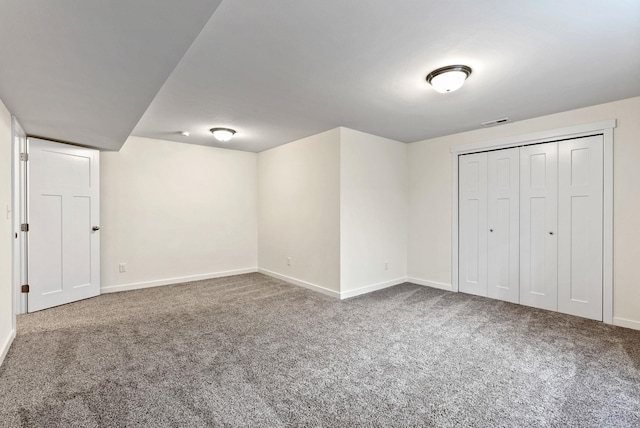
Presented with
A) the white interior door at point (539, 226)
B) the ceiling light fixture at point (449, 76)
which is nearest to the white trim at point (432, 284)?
Result: the white interior door at point (539, 226)

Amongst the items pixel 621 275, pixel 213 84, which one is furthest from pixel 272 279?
pixel 621 275

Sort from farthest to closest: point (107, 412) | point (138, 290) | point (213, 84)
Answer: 1. point (138, 290)
2. point (213, 84)
3. point (107, 412)

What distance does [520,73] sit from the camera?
2576 millimetres

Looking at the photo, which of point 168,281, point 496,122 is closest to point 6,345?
point 168,281

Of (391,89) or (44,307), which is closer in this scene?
(391,89)

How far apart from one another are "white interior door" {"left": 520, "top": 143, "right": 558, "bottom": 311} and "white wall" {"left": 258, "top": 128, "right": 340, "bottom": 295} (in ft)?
7.82

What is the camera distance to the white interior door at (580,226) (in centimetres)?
339

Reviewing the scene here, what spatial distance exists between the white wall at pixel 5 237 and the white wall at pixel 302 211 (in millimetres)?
3251

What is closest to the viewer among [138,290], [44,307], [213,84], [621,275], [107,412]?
[107,412]

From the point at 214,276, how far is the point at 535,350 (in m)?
4.66

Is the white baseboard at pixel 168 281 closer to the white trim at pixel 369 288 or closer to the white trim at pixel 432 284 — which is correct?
the white trim at pixel 369 288

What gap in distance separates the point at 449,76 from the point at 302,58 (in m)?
1.19

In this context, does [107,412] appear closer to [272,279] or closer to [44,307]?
[44,307]

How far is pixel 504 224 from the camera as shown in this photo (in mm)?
4133
